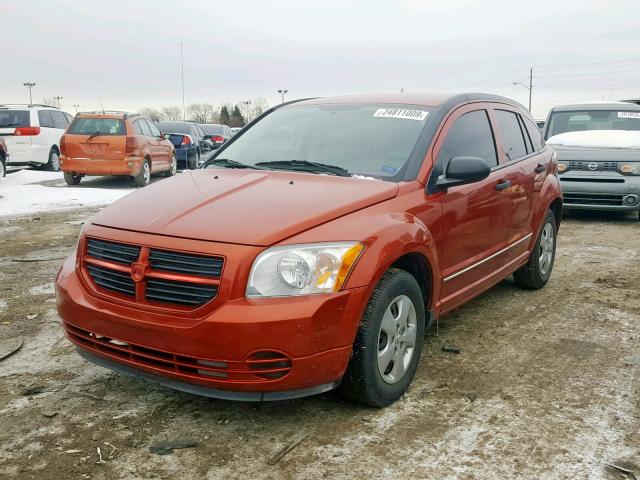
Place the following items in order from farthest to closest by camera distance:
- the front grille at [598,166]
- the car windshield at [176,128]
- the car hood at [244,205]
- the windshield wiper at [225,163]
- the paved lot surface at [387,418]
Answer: the car windshield at [176,128]
the front grille at [598,166]
the windshield wiper at [225,163]
the car hood at [244,205]
the paved lot surface at [387,418]

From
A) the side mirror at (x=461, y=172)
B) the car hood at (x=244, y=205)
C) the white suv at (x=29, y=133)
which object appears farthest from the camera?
the white suv at (x=29, y=133)

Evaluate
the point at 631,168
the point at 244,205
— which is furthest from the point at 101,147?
the point at 244,205

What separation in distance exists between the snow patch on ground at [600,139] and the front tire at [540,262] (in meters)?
4.56

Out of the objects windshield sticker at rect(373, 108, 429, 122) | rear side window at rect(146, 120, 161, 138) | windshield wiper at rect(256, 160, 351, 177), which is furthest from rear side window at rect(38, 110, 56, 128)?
windshield sticker at rect(373, 108, 429, 122)

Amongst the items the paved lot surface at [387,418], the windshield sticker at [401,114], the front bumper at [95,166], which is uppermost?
the windshield sticker at [401,114]

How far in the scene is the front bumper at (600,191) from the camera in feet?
30.6

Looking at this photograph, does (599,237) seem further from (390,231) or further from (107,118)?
(107,118)

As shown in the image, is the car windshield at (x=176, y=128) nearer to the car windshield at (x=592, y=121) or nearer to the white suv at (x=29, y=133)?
the white suv at (x=29, y=133)

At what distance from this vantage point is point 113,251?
10.3ft

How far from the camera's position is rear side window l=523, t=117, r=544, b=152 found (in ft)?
18.5

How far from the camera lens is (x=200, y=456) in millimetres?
2811

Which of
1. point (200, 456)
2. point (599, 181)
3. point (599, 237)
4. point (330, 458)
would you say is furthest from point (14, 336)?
point (599, 181)

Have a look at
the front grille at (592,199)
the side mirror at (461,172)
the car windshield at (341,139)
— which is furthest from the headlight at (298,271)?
the front grille at (592,199)

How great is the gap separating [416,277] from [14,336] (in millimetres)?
2814
